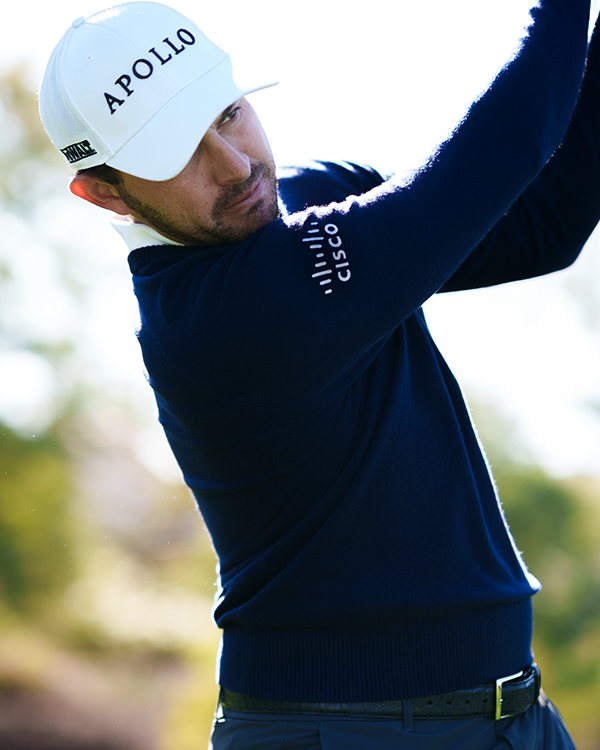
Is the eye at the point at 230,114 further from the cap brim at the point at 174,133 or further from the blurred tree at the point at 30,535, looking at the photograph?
the blurred tree at the point at 30,535

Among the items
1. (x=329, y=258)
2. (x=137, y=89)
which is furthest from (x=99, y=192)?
(x=329, y=258)

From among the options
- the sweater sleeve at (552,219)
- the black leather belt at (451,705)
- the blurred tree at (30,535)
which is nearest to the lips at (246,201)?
the sweater sleeve at (552,219)

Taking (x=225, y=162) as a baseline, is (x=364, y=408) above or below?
below

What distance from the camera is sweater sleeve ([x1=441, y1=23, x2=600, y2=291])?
131 centimetres

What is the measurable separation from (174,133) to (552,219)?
695 mm

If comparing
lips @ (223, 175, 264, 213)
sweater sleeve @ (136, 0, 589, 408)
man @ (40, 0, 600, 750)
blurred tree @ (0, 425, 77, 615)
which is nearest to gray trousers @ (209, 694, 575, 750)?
man @ (40, 0, 600, 750)

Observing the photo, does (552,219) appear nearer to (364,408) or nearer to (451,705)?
(364,408)

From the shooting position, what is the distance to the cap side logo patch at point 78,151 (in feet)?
3.89

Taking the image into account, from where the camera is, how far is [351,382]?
1092 mm

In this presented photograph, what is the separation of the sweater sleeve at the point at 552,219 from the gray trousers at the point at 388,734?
76cm

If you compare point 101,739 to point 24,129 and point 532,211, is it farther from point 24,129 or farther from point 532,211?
point 532,211

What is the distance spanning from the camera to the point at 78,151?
1207mm

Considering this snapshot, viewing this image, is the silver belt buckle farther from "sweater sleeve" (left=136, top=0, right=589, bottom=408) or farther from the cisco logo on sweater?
the cisco logo on sweater

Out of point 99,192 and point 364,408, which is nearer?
point 364,408
